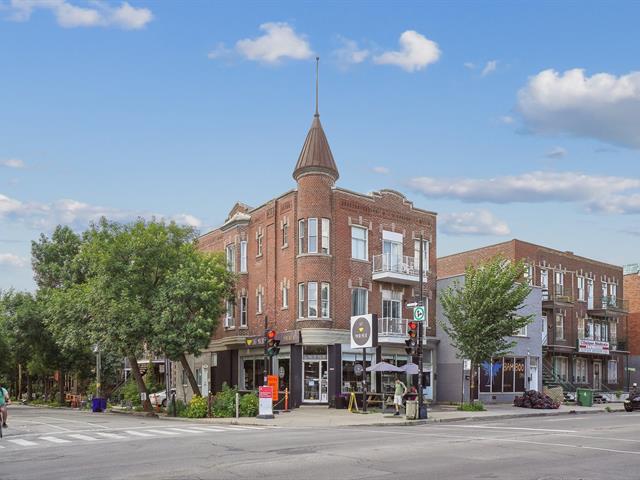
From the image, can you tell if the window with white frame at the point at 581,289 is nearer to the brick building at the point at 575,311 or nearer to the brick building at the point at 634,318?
the brick building at the point at 575,311

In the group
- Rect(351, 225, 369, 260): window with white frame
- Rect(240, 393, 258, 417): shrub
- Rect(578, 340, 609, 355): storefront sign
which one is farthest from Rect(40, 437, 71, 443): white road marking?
Rect(578, 340, 609, 355): storefront sign

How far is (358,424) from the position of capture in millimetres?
29422

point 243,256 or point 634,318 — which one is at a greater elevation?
point 243,256

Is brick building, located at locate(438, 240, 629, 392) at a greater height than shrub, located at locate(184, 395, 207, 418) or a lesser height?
greater

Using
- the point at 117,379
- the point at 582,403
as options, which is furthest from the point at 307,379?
the point at 117,379

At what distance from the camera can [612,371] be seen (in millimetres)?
64125

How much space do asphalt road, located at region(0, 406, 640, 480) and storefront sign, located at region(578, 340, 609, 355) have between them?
34.5 m

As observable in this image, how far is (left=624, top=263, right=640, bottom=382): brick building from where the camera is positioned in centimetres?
6769

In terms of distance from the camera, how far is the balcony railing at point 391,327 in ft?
140

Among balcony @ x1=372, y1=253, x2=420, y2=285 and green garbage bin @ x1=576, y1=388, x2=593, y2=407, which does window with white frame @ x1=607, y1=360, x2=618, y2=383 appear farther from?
balcony @ x1=372, y1=253, x2=420, y2=285

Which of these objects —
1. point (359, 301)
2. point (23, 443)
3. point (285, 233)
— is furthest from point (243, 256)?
point (23, 443)

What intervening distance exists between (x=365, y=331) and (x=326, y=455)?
792 inches

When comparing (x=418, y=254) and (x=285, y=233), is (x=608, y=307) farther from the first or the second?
(x=285, y=233)

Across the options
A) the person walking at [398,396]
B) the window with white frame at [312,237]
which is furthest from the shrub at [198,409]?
the window with white frame at [312,237]
